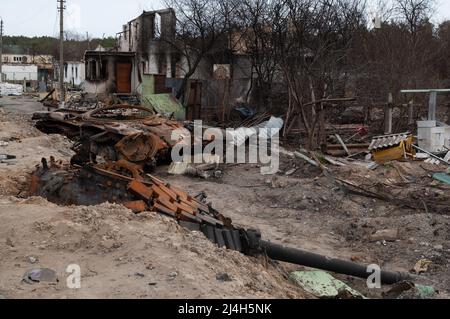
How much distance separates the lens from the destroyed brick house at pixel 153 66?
2319cm

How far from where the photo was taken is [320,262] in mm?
6180

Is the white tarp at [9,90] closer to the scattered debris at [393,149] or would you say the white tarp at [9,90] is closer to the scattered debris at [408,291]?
the scattered debris at [393,149]

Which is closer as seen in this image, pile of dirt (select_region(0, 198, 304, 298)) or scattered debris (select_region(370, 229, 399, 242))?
pile of dirt (select_region(0, 198, 304, 298))

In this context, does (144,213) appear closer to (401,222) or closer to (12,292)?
(12,292)

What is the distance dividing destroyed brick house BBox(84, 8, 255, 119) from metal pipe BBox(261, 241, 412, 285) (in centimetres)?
1610

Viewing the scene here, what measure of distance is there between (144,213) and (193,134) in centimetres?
795

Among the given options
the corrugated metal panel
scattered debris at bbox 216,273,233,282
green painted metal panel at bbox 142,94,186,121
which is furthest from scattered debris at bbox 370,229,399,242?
green painted metal panel at bbox 142,94,186,121

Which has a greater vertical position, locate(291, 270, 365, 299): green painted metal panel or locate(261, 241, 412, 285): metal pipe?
locate(261, 241, 412, 285): metal pipe

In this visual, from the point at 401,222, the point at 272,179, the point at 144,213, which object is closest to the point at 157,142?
the point at 272,179

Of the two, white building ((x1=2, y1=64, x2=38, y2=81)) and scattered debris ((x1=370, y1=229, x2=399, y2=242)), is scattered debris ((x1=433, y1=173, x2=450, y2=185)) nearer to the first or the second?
scattered debris ((x1=370, y1=229, x2=399, y2=242))

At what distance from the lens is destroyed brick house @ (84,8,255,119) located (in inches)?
913

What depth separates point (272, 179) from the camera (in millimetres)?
11586
